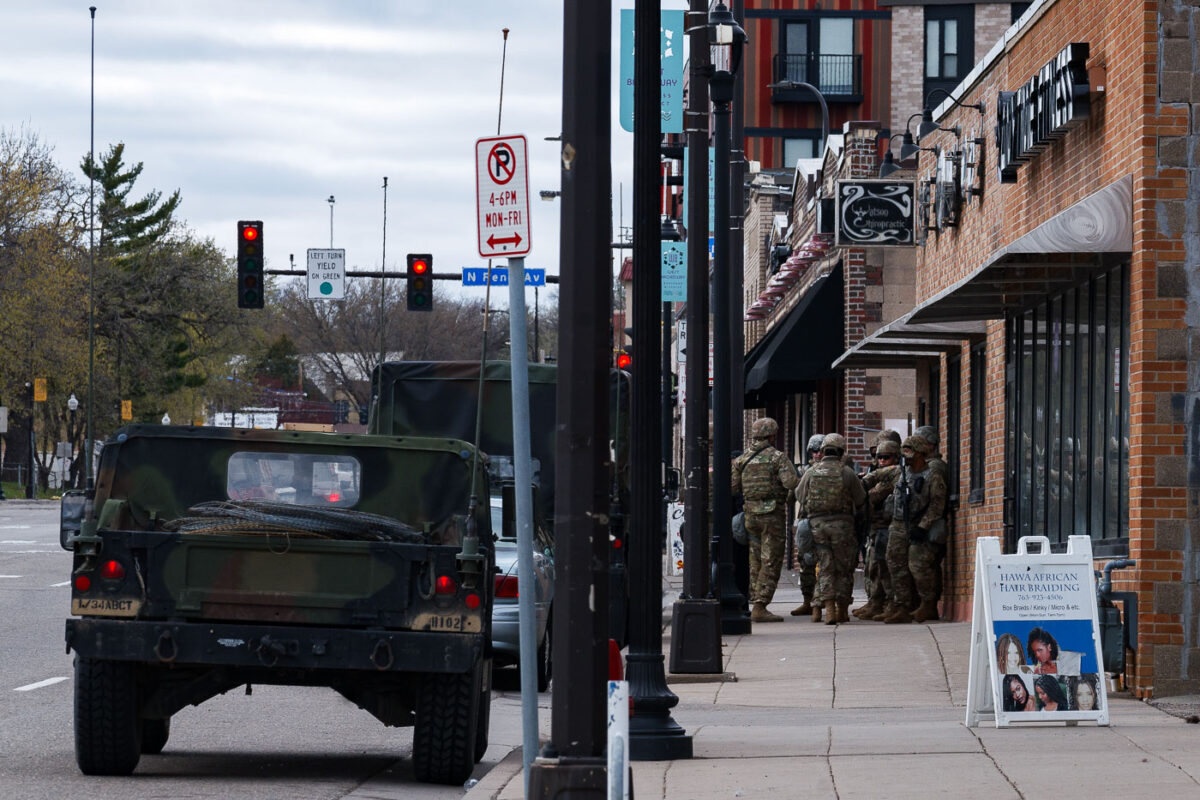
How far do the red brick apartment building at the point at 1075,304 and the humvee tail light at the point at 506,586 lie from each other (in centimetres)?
400

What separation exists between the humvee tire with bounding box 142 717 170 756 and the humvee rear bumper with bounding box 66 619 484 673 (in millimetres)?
1335

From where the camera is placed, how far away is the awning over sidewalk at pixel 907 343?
18297 mm

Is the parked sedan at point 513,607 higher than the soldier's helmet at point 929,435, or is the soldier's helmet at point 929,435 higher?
the soldier's helmet at point 929,435

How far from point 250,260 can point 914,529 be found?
15848mm

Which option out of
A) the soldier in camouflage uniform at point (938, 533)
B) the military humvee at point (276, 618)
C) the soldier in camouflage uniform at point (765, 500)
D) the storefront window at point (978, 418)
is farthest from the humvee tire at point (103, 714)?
the soldier in camouflage uniform at point (765, 500)

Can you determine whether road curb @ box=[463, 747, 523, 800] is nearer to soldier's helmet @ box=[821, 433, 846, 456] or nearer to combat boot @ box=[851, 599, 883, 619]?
soldier's helmet @ box=[821, 433, 846, 456]

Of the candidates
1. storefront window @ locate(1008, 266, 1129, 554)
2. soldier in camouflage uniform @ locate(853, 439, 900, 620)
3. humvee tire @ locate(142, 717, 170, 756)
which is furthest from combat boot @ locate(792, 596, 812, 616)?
humvee tire @ locate(142, 717, 170, 756)

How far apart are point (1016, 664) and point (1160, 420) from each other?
7.12 feet

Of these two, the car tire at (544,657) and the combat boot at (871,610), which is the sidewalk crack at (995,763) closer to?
the car tire at (544,657)

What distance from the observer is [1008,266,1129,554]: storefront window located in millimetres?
12562

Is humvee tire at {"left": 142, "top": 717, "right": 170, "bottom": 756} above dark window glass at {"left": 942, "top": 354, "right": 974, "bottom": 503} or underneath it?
underneath

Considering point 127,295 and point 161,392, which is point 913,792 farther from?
point 161,392

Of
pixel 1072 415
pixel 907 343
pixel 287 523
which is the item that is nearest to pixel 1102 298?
pixel 1072 415

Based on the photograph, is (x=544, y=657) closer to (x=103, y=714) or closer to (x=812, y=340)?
(x=103, y=714)
